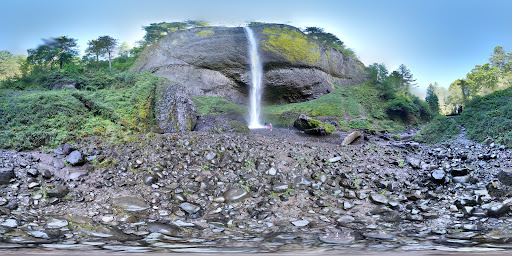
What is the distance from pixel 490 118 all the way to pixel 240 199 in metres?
7.18

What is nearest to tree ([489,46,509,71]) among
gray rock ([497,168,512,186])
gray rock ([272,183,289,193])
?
gray rock ([497,168,512,186])

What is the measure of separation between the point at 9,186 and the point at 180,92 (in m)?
5.09

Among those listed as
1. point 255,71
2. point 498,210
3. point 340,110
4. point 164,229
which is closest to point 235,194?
point 164,229

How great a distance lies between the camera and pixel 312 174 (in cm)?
392

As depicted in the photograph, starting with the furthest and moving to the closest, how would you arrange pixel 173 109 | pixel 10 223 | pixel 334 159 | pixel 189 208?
pixel 173 109 < pixel 334 159 < pixel 189 208 < pixel 10 223

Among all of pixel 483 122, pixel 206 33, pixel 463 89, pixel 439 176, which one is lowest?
pixel 439 176

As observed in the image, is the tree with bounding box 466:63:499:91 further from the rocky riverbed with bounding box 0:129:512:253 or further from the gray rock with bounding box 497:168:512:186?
the gray rock with bounding box 497:168:512:186

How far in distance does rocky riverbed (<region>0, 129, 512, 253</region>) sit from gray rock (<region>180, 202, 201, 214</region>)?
2 cm

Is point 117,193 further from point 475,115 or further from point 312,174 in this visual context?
point 475,115

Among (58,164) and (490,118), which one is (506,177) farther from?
(58,164)

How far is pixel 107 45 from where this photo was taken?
7.78 meters

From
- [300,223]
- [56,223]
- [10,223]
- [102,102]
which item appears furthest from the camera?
[102,102]

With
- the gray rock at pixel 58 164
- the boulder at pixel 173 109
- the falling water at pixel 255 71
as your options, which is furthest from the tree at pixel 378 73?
the gray rock at pixel 58 164

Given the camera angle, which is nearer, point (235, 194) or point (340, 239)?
point (340, 239)
